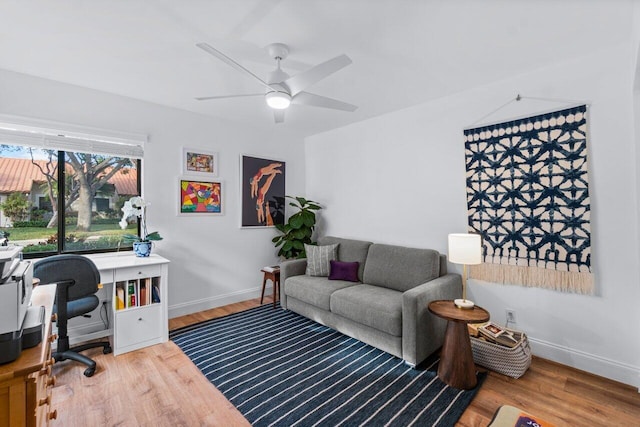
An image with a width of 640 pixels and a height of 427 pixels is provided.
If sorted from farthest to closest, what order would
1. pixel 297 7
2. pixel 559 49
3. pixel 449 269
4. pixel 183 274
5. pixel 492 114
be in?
1. pixel 183 274
2. pixel 449 269
3. pixel 492 114
4. pixel 559 49
5. pixel 297 7

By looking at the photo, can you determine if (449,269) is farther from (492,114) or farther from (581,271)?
(492,114)

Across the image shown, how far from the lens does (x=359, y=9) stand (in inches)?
70.8

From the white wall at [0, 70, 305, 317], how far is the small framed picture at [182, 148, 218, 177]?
73mm

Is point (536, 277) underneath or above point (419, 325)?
above

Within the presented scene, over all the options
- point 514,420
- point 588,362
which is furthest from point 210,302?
point 588,362

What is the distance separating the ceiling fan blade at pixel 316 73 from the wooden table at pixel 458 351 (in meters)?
1.94

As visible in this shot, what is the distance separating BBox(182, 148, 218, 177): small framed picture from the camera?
3.56 metres

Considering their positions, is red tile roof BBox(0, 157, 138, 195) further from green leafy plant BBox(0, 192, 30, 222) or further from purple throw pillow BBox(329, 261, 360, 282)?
purple throw pillow BBox(329, 261, 360, 282)

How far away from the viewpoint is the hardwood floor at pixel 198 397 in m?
1.85

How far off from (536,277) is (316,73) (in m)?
2.49

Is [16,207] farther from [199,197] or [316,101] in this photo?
[316,101]

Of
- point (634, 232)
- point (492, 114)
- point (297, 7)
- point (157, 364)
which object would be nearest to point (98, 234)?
point (157, 364)

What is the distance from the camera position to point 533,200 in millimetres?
2547

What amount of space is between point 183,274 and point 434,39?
3493mm
